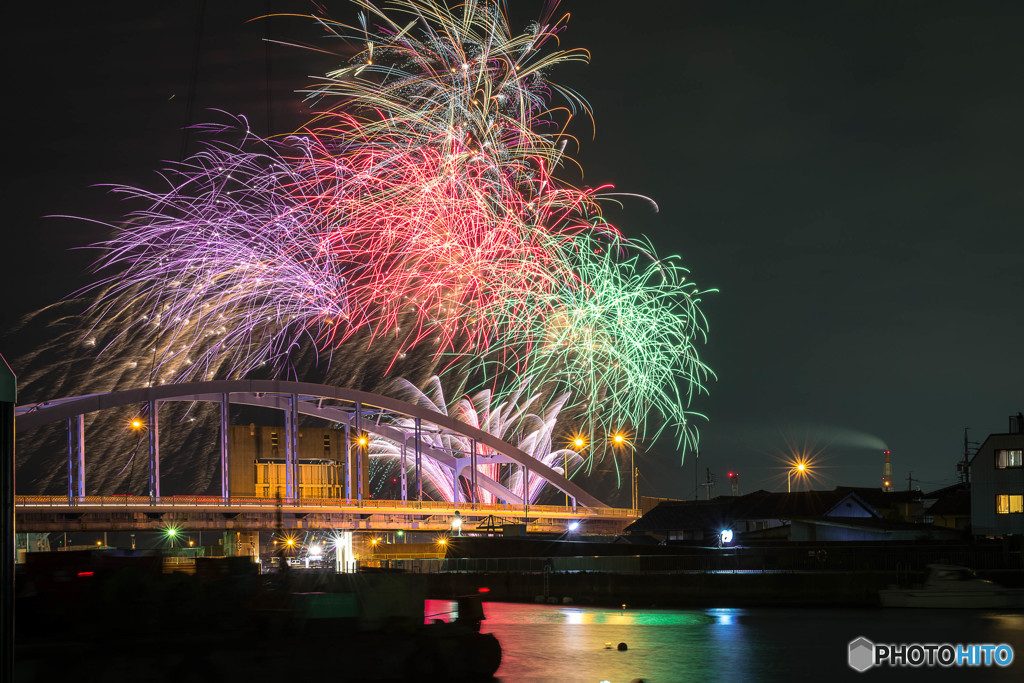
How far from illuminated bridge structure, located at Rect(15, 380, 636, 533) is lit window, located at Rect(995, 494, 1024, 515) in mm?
38110

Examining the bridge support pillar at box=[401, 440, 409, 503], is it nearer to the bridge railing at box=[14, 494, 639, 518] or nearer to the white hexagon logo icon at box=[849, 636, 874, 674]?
the bridge railing at box=[14, 494, 639, 518]

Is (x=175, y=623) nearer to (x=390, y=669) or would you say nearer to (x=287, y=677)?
(x=287, y=677)

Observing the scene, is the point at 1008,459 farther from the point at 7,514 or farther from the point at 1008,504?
the point at 7,514

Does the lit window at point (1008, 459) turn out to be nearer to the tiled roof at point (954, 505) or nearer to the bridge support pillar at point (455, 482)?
the tiled roof at point (954, 505)

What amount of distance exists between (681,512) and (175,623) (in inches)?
2235

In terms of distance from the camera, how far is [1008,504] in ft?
193

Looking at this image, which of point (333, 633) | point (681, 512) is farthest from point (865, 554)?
point (333, 633)

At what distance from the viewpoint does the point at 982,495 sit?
2344 inches

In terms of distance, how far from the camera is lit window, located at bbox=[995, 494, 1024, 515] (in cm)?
5869

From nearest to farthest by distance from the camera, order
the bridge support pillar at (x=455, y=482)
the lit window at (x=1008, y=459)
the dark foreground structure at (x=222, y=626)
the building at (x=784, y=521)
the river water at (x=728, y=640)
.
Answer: the dark foreground structure at (x=222, y=626), the river water at (x=728, y=640), the lit window at (x=1008, y=459), the building at (x=784, y=521), the bridge support pillar at (x=455, y=482)

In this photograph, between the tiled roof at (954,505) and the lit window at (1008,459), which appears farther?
the tiled roof at (954,505)

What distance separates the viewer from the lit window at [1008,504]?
193 feet

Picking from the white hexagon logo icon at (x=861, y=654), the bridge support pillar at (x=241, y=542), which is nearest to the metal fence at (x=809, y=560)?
the white hexagon logo icon at (x=861, y=654)

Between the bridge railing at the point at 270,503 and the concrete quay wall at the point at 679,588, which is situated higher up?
the bridge railing at the point at 270,503
